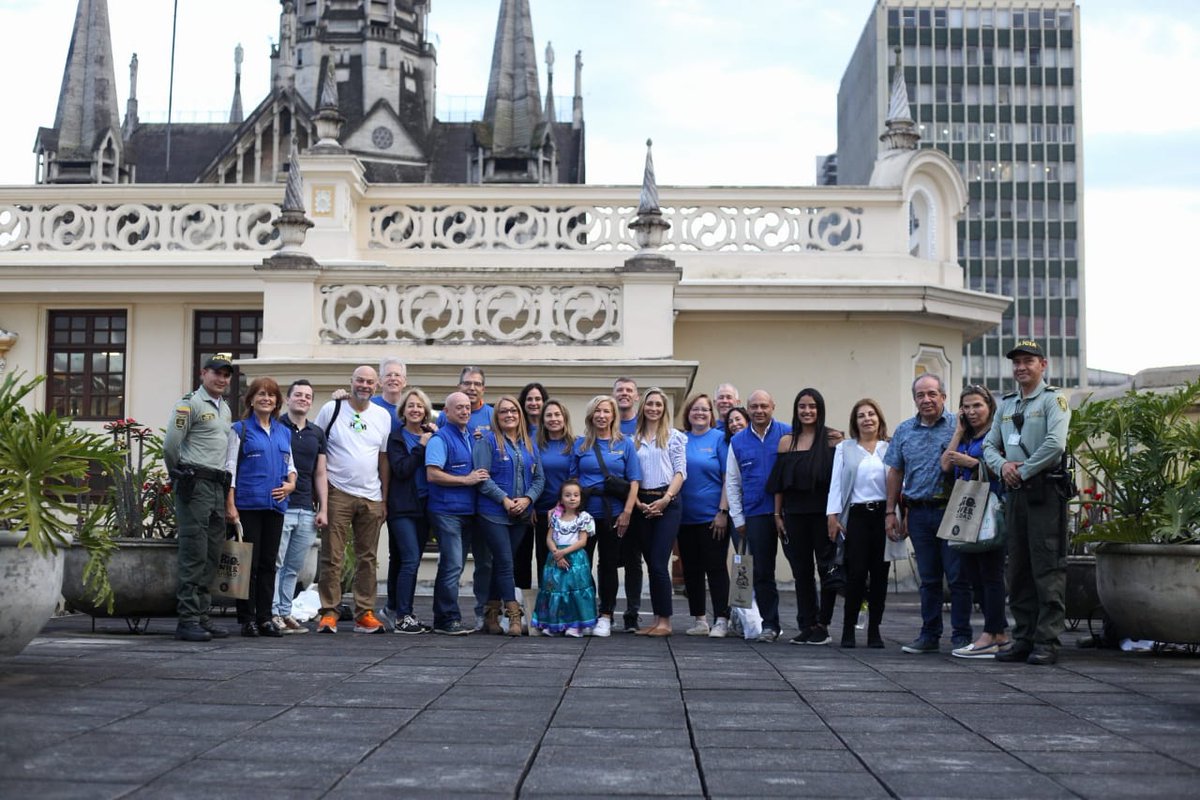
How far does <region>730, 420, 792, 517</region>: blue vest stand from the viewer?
10.8 metres

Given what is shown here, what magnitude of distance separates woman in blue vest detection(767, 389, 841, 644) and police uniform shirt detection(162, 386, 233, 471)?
3.71 meters

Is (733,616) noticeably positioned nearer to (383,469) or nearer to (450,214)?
(383,469)

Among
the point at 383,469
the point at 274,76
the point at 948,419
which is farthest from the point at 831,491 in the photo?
the point at 274,76

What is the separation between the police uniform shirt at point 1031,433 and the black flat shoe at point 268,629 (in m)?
4.81

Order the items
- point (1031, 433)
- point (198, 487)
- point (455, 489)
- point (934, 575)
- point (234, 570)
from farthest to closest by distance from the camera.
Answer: point (455, 489) < point (234, 570) < point (934, 575) < point (198, 487) < point (1031, 433)

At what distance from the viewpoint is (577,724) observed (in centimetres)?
606

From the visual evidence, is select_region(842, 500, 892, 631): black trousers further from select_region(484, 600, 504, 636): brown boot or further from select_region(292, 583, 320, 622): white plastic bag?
select_region(292, 583, 320, 622): white plastic bag

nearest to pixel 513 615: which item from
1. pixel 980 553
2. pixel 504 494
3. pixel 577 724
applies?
pixel 504 494

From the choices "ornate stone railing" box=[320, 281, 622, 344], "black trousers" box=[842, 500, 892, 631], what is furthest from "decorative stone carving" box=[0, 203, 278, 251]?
"black trousers" box=[842, 500, 892, 631]

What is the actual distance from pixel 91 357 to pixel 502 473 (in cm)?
1131

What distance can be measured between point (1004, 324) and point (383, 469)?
9553cm

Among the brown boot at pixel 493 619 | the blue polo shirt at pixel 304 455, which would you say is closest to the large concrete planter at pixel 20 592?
the blue polo shirt at pixel 304 455

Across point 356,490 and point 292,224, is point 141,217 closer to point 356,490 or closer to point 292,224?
point 292,224

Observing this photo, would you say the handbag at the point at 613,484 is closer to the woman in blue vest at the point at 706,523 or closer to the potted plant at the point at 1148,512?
the woman in blue vest at the point at 706,523
